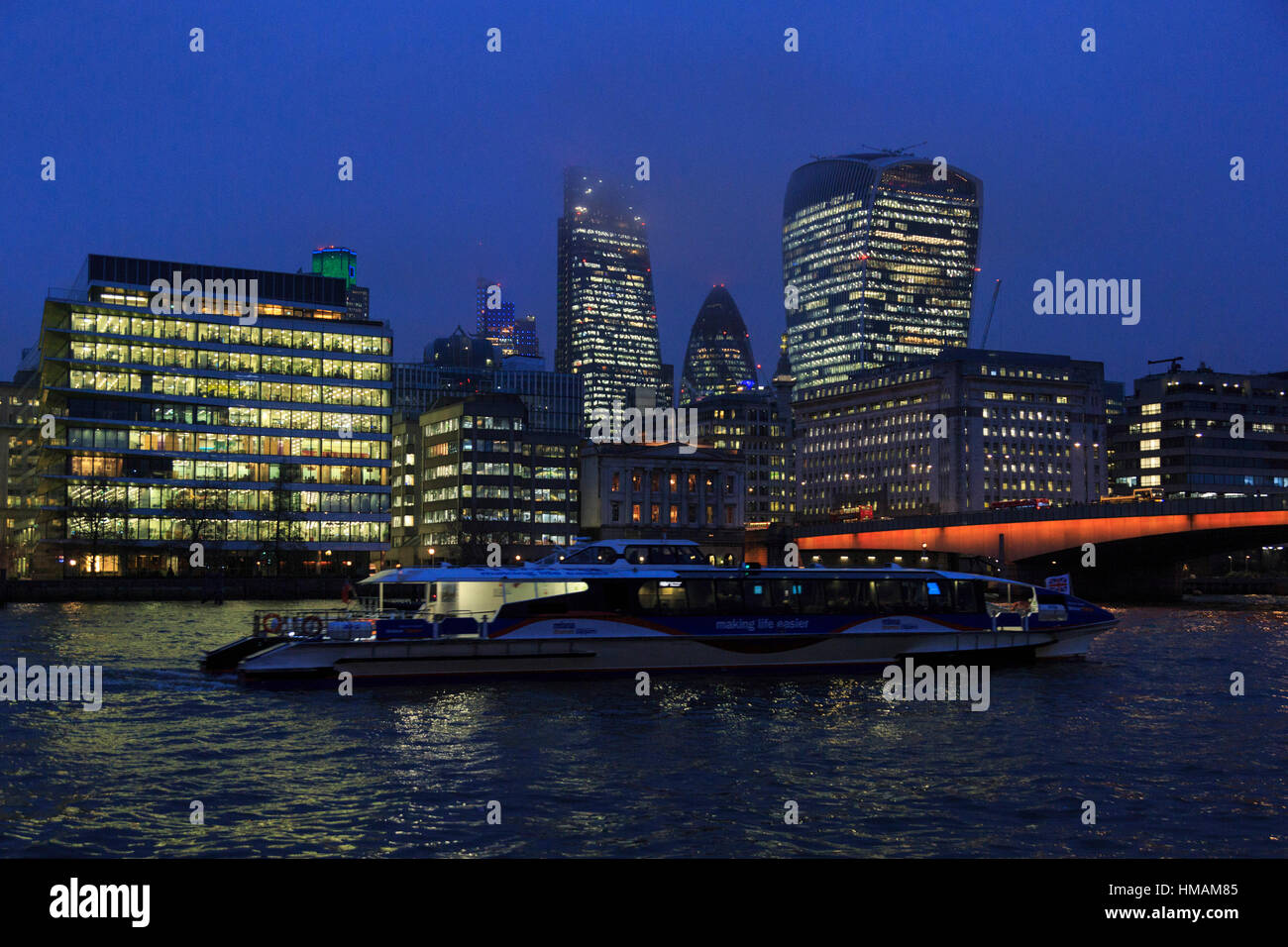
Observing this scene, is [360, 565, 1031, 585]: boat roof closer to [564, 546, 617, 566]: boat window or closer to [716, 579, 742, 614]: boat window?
[716, 579, 742, 614]: boat window

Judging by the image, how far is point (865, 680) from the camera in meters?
41.7

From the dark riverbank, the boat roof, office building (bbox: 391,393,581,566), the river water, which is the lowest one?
the dark riverbank

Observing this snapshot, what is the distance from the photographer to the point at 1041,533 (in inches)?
4633

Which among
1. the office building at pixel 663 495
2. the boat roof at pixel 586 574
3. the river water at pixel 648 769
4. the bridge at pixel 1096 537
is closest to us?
the river water at pixel 648 769

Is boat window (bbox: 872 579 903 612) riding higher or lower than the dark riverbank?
higher

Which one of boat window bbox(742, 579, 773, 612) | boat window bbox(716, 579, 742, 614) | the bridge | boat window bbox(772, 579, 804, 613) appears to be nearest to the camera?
boat window bbox(716, 579, 742, 614)

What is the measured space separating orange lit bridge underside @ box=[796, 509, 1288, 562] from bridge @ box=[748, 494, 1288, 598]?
0.09 meters

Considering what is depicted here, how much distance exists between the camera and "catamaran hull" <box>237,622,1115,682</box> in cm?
3725

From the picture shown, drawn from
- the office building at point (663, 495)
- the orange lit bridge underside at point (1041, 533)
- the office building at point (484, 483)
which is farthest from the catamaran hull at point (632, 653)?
the office building at point (663, 495)

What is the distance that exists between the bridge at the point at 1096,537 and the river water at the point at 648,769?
227 ft

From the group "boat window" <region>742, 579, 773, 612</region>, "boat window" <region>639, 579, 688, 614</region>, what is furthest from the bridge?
"boat window" <region>639, 579, 688, 614</region>

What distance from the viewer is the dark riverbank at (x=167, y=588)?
325 feet

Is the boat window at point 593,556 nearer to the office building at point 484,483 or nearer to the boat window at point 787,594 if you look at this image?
the boat window at point 787,594
